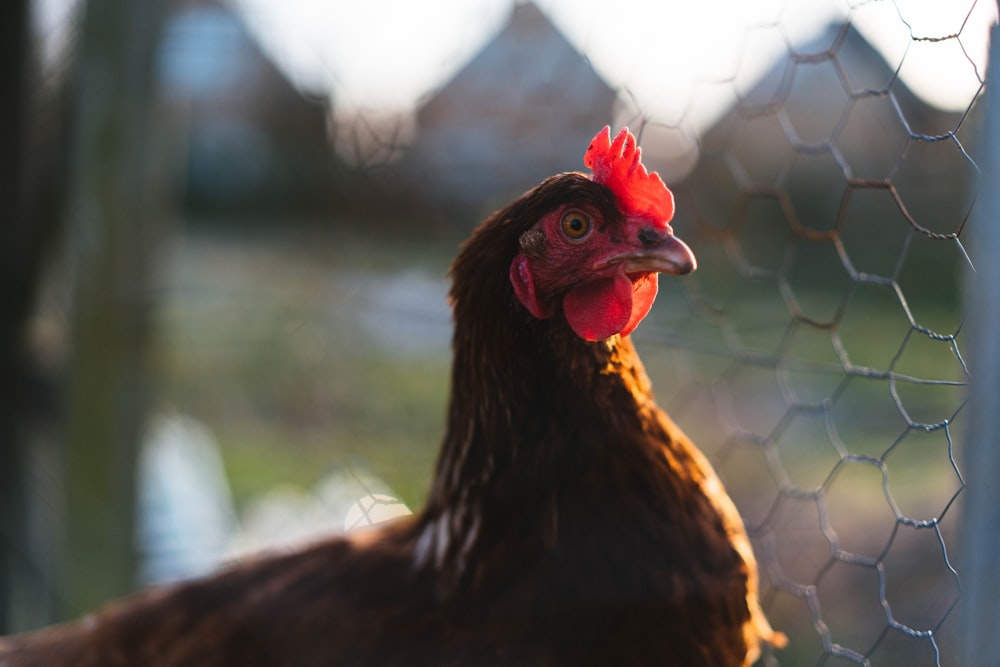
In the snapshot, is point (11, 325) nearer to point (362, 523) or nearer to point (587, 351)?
point (362, 523)

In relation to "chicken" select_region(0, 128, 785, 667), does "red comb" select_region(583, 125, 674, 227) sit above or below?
above

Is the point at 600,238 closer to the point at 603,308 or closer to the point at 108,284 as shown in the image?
the point at 603,308

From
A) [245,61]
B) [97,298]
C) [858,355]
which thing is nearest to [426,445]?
[97,298]

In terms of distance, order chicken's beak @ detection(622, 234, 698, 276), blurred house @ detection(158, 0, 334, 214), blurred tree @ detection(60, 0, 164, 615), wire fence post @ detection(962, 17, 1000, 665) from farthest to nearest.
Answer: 1. blurred house @ detection(158, 0, 334, 214)
2. blurred tree @ detection(60, 0, 164, 615)
3. chicken's beak @ detection(622, 234, 698, 276)
4. wire fence post @ detection(962, 17, 1000, 665)

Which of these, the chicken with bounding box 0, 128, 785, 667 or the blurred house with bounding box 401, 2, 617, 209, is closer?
the chicken with bounding box 0, 128, 785, 667

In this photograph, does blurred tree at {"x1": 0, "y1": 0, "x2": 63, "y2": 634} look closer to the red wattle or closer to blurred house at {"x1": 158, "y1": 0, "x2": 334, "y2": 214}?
blurred house at {"x1": 158, "y1": 0, "x2": 334, "y2": 214}

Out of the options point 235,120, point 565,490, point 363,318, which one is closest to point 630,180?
point 565,490

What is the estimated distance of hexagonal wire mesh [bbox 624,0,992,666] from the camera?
3.60 feet

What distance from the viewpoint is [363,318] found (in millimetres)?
2035

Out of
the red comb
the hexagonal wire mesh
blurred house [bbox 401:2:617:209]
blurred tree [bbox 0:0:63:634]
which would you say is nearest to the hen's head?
the red comb

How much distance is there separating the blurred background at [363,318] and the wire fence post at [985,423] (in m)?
0.12

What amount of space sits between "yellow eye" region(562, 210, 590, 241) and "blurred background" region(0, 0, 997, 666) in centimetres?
29

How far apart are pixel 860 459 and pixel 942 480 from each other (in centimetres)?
147

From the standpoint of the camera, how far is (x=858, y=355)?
300cm
